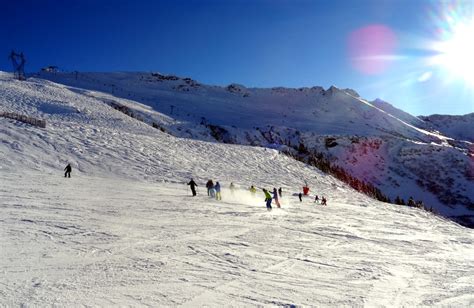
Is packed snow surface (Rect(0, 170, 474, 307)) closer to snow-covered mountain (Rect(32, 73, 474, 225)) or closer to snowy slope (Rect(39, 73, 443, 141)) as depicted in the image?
snow-covered mountain (Rect(32, 73, 474, 225))

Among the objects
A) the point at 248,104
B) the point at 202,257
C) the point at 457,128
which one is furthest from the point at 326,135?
the point at 457,128

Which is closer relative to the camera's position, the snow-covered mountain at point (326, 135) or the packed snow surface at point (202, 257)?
→ the packed snow surface at point (202, 257)

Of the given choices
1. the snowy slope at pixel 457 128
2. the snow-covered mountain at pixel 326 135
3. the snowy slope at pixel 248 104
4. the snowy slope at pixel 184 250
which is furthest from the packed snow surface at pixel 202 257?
the snowy slope at pixel 457 128

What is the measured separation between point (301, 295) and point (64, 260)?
219 inches

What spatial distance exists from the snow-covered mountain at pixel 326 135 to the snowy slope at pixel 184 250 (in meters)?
39.4

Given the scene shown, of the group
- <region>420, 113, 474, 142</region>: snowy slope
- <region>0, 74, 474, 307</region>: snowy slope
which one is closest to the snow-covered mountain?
<region>0, 74, 474, 307</region>: snowy slope

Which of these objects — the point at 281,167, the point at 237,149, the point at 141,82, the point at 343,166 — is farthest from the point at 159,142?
the point at 141,82

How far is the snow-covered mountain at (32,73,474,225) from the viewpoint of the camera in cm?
7012

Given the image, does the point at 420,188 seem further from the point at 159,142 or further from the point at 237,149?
the point at 159,142

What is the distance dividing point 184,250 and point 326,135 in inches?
3085

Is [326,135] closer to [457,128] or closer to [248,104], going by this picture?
[248,104]

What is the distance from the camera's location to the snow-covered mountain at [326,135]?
70.1 meters

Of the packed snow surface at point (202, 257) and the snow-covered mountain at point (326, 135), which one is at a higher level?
the snow-covered mountain at point (326, 135)

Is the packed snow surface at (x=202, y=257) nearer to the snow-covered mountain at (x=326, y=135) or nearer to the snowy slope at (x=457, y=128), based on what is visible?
the snow-covered mountain at (x=326, y=135)
